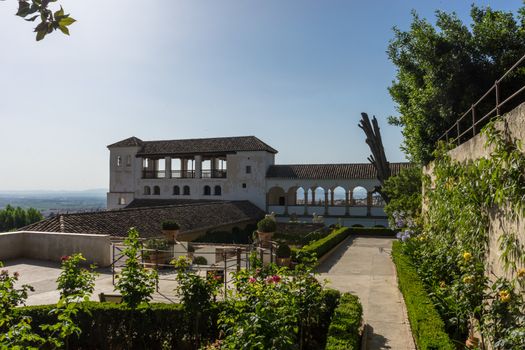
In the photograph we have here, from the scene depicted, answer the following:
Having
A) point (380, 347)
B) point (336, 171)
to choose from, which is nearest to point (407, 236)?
point (380, 347)

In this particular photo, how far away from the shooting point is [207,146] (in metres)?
41.7

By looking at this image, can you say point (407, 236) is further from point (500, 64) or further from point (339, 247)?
point (339, 247)

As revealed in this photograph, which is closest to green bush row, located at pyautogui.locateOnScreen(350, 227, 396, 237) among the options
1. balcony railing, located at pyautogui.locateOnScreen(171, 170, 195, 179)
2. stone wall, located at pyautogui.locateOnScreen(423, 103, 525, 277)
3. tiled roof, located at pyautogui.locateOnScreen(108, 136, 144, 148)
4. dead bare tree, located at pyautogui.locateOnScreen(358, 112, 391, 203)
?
dead bare tree, located at pyautogui.locateOnScreen(358, 112, 391, 203)

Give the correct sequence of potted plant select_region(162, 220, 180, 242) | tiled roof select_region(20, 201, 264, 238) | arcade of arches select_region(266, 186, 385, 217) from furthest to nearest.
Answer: arcade of arches select_region(266, 186, 385, 217) → tiled roof select_region(20, 201, 264, 238) → potted plant select_region(162, 220, 180, 242)

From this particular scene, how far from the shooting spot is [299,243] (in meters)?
25.5

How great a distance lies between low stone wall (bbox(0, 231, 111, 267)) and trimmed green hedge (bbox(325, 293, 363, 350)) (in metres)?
8.86

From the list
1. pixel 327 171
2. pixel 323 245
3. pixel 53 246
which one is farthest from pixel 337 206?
pixel 53 246

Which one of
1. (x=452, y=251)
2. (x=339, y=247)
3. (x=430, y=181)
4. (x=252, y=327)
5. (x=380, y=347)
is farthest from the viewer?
(x=339, y=247)

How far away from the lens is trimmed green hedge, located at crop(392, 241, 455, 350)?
5270mm

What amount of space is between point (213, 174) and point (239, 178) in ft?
11.5

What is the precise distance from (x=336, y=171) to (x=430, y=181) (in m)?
26.7

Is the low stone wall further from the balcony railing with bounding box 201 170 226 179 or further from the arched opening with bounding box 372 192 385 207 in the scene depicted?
the balcony railing with bounding box 201 170 226 179

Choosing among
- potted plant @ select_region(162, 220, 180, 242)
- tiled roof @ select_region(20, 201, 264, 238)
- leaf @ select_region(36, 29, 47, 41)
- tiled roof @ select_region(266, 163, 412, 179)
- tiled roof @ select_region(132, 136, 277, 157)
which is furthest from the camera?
tiled roof @ select_region(132, 136, 277, 157)

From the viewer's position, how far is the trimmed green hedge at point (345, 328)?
5.71 meters
